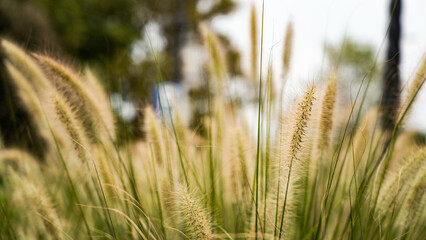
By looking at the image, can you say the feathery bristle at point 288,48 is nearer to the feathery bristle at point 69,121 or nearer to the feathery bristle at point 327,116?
the feathery bristle at point 327,116

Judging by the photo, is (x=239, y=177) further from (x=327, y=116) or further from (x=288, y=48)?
Result: (x=288, y=48)

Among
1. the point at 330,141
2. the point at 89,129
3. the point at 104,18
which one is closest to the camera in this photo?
the point at 330,141

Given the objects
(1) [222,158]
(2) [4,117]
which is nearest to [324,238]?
(1) [222,158]

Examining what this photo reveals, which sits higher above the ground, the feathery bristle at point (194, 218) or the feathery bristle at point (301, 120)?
the feathery bristle at point (301, 120)

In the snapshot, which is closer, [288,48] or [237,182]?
[237,182]

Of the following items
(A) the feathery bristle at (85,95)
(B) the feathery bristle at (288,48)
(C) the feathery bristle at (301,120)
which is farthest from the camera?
(B) the feathery bristle at (288,48)

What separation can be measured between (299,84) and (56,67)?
663 mm

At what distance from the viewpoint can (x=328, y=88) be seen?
78 centimetres

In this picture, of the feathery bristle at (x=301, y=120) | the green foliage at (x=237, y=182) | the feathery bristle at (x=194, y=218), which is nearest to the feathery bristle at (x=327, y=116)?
the green foliage at (x=237, y=182)

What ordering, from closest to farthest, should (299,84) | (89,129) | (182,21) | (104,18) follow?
(299,84) → (89,129) → (182,21) → (104,18)

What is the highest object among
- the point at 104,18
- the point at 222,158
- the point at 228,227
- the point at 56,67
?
the point at 104,18

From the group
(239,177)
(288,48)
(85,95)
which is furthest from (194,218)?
(288,48)

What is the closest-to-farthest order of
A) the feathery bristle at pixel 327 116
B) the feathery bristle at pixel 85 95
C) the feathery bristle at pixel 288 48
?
the feathery bristle at pixel 327 116, the feathery bristle at pixel 85 95, the feathery bristle at pixel 288 48

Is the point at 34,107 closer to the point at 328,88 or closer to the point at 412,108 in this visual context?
the point at 328,88
